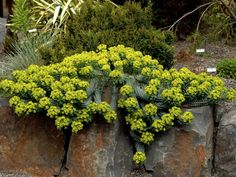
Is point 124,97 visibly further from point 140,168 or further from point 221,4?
point 221,4

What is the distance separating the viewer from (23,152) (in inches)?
194

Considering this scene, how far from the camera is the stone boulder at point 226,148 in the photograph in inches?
192

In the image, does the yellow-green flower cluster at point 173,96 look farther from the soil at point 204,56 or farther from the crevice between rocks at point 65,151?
the soil at point 204,56

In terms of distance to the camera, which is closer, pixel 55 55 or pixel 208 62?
pixel 55 55

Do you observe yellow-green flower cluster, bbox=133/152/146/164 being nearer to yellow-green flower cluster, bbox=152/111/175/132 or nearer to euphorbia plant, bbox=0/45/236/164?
euphorbia plant, bbox=0/45/236/164

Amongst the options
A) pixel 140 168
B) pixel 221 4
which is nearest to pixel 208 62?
pixel 221 4

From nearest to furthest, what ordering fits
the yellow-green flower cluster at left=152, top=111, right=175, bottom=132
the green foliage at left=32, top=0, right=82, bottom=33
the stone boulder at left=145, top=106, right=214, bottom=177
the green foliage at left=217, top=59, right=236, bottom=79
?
the yellow-green flower cluster at left=152, top=111, right=175, bottom=132
the stone boulder at left=145, top=106, right=214, bottom=177
the green foliage at left=217, top=59, right=236, bottom=79
the green foliage at left=32, top=0, right=82, bottom=33

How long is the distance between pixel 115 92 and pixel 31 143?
865mm

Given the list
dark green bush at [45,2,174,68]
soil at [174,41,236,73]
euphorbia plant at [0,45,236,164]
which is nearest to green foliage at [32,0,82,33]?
dark green bush at [45,2,174,68]

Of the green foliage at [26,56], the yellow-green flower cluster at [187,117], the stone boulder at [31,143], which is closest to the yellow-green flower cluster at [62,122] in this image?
the stone boulder at [31,143]

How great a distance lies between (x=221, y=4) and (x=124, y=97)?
11.0 feet

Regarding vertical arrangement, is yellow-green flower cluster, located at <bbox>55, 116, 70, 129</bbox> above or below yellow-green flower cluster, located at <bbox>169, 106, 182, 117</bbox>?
below

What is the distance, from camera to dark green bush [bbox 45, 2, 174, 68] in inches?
225

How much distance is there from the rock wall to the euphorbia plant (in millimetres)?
125
